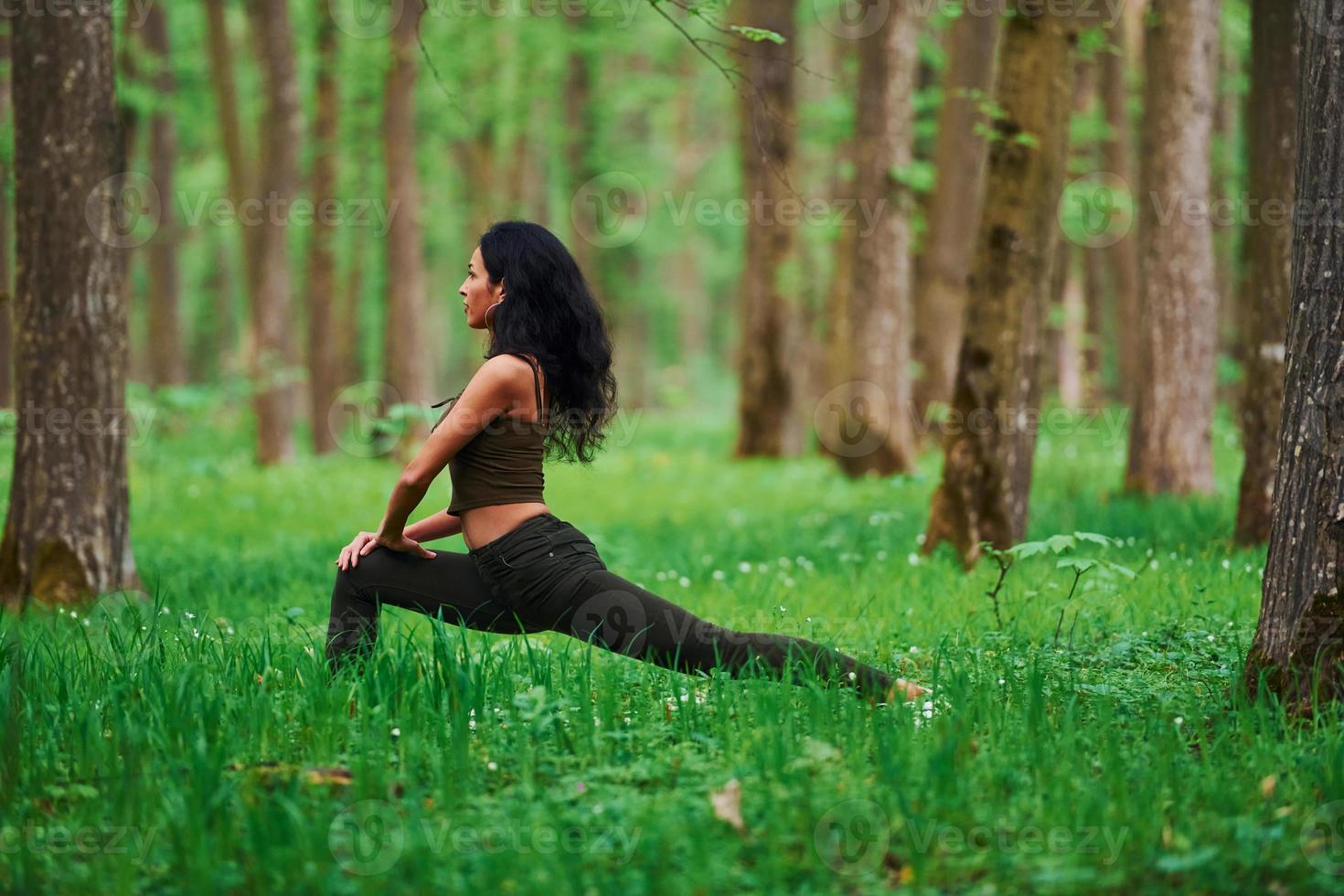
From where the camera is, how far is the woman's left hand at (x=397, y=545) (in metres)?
4.66

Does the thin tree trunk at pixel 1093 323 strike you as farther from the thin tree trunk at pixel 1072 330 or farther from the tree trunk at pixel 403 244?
the tree trunk at pixel 403 244

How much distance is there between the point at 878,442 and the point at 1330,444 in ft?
35.1

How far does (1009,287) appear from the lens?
7.88m

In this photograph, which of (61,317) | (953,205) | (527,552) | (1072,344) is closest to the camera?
(527,552)

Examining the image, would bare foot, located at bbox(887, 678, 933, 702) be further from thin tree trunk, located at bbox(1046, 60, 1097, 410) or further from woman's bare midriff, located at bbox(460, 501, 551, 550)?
thin tree trunk, located at bbox(1046, 60, 1097, 410)

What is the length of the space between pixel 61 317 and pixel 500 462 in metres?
4.07

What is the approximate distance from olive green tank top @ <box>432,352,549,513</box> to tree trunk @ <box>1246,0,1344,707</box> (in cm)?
260

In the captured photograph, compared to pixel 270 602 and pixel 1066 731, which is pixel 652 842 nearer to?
pixel 1066 731

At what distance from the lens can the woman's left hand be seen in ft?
15.3
